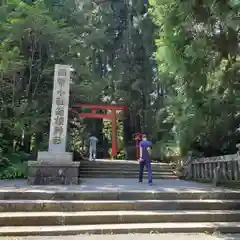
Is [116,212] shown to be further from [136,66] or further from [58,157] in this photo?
[136,66]

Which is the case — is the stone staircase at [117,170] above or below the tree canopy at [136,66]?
below

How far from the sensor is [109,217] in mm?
4926

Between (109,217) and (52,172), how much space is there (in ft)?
12.8

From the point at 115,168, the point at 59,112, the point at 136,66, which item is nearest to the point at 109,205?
the point at 59,112

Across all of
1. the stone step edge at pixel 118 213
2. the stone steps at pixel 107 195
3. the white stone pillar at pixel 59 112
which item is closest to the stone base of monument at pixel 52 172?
the white stone pillar at pixel 59 112

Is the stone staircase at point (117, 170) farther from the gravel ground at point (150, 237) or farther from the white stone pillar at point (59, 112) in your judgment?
the gravel ground at point (150, 237)

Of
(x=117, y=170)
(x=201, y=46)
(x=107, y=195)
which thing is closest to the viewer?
(x=201, y=46)

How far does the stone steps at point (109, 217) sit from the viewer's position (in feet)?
15.6

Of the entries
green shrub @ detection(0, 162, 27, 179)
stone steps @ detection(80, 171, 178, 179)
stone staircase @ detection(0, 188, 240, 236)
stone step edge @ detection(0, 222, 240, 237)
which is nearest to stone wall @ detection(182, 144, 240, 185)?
stone steps @ detection(80, 171, 178, 179)

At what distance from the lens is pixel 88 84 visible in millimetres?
13672

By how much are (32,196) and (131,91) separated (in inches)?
586

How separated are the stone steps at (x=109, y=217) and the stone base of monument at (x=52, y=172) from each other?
3.26m

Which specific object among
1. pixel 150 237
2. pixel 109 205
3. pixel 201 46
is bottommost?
pixel 150 237

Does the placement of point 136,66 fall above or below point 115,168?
above
